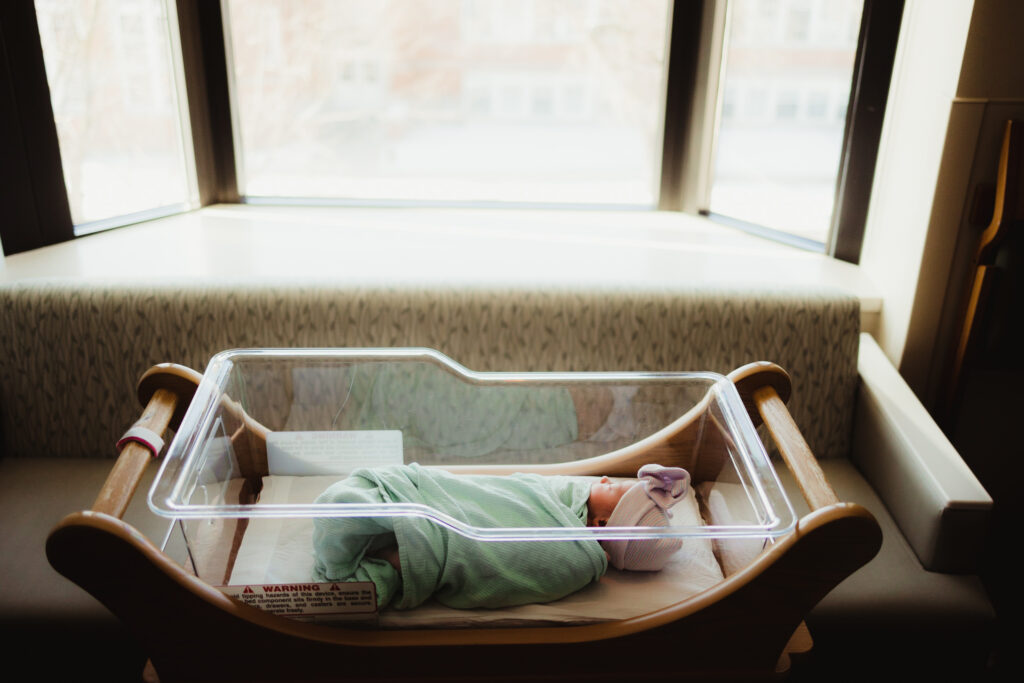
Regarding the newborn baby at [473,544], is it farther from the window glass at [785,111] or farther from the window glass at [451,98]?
the window glass at [451,98]

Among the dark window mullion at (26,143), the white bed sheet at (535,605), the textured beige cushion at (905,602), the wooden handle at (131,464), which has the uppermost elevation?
the dark window mullion at (26,143)

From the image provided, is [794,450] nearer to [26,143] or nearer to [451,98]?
[451,98]

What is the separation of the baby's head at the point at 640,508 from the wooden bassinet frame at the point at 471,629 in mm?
108

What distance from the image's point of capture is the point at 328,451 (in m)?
1.36

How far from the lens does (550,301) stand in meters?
1.80

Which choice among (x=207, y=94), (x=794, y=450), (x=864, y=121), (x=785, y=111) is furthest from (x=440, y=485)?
(x=207, y=94)

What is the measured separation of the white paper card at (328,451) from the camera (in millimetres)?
1340

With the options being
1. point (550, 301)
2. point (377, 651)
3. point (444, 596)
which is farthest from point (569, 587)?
point (550, 301)

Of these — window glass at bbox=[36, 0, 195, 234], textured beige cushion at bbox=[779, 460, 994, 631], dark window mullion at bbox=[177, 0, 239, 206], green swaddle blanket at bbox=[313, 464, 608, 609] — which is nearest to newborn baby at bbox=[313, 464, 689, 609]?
green swaddle blanket at bbox=[313, 464, 608, 609]

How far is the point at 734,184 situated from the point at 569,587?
1.70 meters

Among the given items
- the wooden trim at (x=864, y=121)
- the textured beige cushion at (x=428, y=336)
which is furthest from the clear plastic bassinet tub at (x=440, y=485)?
the wooden trim at (x=864, y=121)

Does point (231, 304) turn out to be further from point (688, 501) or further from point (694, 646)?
point (694, 646)

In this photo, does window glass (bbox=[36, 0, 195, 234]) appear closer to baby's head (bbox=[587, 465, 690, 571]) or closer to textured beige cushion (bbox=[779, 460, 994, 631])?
baby's head (bbox=[587, 465, 690, 571])

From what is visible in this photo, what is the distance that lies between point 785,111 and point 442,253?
1.11 m
